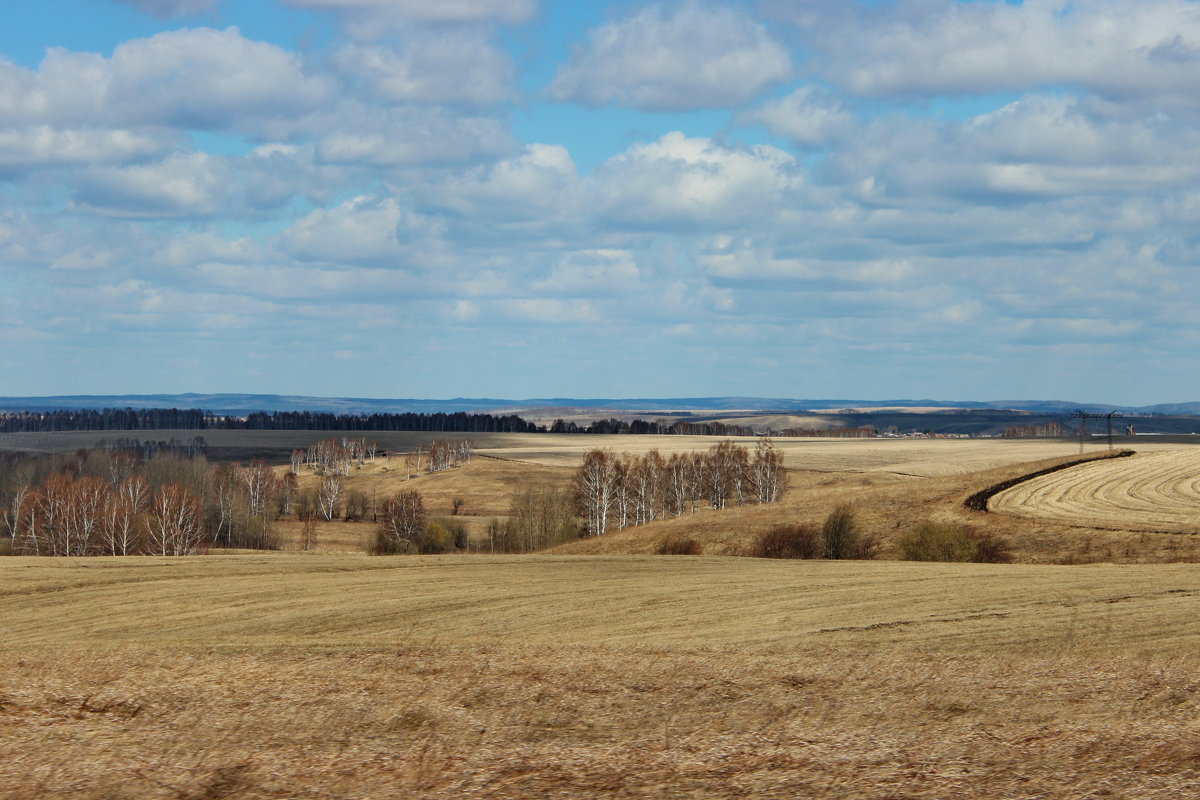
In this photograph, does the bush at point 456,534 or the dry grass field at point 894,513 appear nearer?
the dry grass field at point 894,513

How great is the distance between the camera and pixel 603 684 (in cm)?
1789

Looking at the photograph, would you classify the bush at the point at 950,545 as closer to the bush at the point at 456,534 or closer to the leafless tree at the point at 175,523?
the bush at the point at 456,534

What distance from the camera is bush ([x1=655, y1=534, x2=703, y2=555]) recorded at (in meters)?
59.7

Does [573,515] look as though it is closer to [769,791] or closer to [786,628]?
[786,628]

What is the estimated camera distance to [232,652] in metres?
21.6

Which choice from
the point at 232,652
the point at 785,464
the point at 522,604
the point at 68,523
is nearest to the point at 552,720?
the point at 232,652

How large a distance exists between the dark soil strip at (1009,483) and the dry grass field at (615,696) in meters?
34.1

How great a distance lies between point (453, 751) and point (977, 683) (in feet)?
27.9

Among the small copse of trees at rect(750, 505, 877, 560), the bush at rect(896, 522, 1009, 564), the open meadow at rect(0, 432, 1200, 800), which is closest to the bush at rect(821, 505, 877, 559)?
the small copse of trees at rect(750, 505, 877, 560)

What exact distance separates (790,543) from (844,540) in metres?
2.81

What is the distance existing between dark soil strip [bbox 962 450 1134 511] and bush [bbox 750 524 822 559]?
10.3 m

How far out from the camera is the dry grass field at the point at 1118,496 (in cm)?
5528

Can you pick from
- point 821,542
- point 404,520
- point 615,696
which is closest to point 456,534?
point 404,520

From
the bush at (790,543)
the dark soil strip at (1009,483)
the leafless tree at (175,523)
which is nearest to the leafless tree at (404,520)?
the leafless tree at (175,523)
